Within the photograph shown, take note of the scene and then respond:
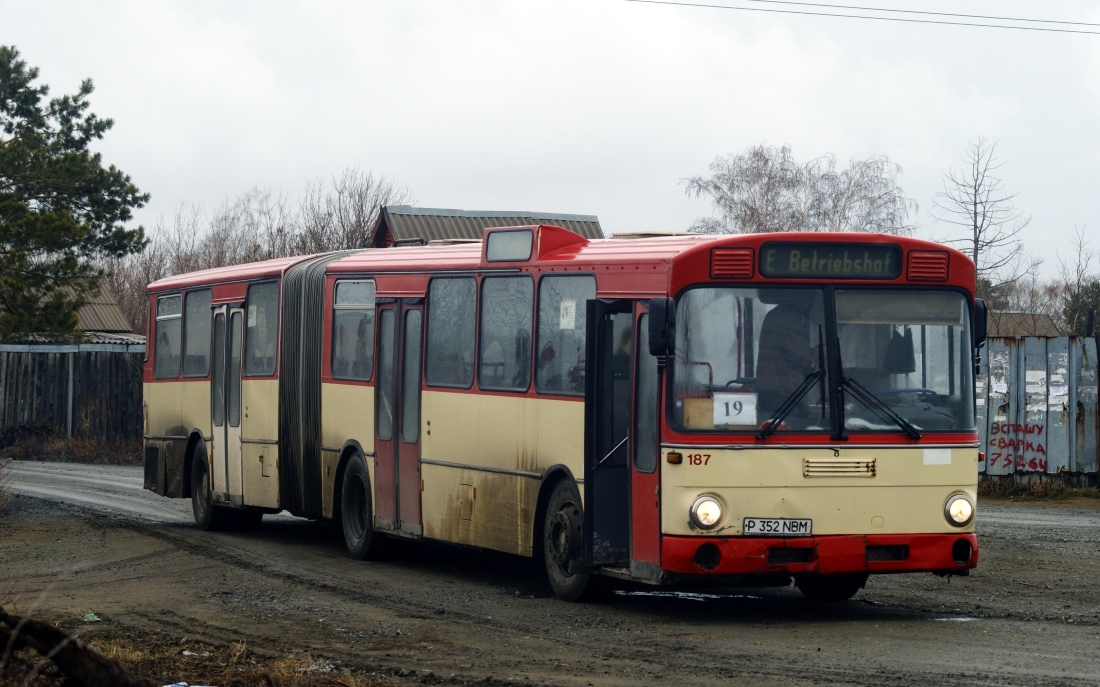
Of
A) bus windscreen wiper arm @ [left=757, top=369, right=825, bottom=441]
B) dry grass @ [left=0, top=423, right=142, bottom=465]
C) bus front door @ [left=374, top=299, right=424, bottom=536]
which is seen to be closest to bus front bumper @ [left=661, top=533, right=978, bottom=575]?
bus windscreen wiper arm @ [left=757, top=369, right=825, bottom=441]

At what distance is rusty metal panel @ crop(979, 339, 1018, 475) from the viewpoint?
22.5m

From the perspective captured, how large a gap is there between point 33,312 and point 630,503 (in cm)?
2658

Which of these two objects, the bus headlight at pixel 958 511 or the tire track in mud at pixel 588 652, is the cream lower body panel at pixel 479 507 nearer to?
the tire track in mud at pixel 588 652

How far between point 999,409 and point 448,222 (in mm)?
20650

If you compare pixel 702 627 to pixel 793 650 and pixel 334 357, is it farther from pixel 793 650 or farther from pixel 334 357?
pixel 334 357

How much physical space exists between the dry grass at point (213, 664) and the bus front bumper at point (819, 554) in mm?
2703

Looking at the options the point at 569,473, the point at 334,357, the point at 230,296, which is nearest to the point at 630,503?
the point at 569,473

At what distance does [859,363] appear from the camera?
35.4ft

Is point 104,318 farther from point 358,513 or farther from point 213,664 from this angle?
point 213,664

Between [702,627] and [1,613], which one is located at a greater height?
[1,613]

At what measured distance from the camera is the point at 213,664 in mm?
8617

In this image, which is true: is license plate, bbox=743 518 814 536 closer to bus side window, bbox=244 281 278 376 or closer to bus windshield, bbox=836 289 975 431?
bus windshield, bbox=836 289 975 431

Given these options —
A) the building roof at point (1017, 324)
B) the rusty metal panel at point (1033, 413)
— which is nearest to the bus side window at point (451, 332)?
the rusty metal panel at point (1033, 413)

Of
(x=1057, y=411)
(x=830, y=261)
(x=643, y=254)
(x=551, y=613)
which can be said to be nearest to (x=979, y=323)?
(x=830, y=261)
